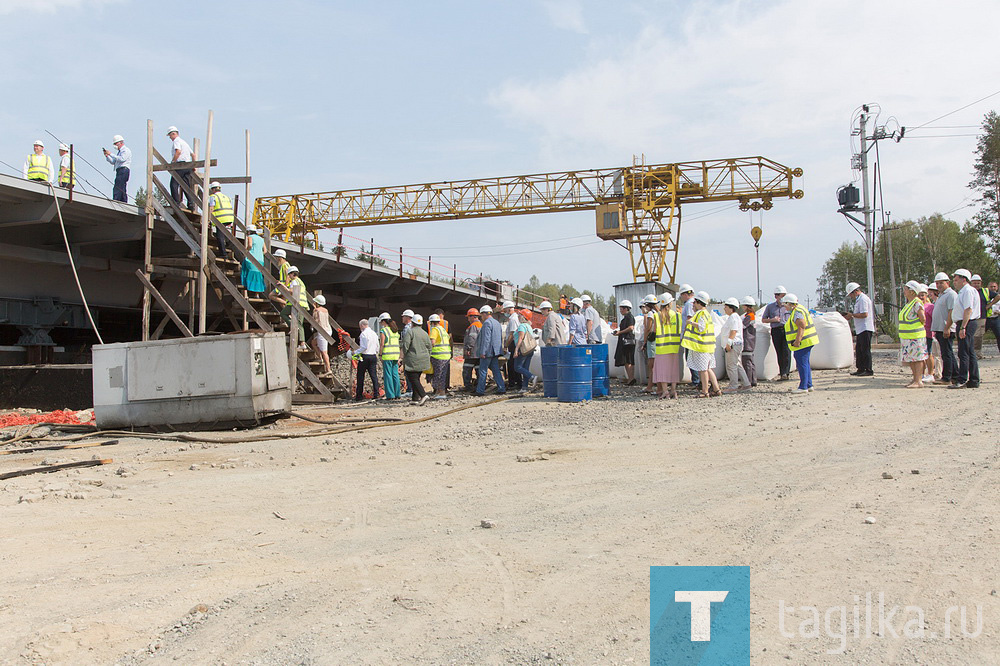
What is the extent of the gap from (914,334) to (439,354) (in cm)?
764

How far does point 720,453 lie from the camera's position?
6980 mm

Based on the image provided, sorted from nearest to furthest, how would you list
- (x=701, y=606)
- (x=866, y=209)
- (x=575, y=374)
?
(x=701, y=606)
(x=575, y=374)
(x=866, y=209)

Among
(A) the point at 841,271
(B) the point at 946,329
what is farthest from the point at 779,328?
(A) the point at 841,271

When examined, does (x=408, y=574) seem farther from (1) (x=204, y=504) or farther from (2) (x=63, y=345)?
(2) (x=63, y=345)

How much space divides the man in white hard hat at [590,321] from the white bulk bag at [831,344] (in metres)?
4.11

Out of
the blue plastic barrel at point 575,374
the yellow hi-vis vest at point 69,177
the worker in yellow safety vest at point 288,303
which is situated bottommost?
the blue plastic barrel at point 575,374

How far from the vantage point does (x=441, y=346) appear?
44.0 ft

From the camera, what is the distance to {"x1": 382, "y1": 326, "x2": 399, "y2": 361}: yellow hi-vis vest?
1312 centimetres

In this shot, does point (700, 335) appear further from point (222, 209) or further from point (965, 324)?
point (222, 209)

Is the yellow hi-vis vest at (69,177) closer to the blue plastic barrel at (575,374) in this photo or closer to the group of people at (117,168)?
the group of people at (117,168)

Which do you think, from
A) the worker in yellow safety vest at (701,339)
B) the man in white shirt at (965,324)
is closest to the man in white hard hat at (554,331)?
the worker in yellow safety vest at (701,339)

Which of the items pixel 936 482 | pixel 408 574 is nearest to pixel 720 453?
pixel 936 482

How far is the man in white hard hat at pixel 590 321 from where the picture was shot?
14414 mm

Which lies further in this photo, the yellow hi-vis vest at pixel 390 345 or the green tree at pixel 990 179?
the green tree at pixel 990 179
